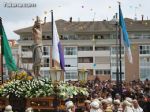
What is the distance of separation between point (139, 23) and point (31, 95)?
91311mm

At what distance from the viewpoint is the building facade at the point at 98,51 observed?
105875 millimetres

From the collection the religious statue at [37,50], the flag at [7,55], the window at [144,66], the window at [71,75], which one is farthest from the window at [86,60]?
the religious statue at [37,50]

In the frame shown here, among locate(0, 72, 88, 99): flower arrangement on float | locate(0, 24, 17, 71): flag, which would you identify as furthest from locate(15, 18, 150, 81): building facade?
locate(0, 72, 88, 99): flower arrangement on float

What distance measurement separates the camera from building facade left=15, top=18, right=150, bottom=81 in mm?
105875

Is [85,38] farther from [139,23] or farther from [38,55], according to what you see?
[38,55]

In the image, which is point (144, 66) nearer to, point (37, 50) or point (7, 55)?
point (7, 55)

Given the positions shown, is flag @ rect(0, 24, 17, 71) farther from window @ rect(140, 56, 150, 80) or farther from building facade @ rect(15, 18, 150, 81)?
window @ rect(140, 56, 150, 80)

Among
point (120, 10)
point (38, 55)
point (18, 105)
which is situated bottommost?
point (18, 105)

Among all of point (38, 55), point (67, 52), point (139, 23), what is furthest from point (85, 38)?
point (38, 55)

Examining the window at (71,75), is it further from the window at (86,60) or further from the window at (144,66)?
the window at (144,66)

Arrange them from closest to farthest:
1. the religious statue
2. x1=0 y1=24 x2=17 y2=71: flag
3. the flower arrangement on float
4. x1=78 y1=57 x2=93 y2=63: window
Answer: the flower arrangement on float, the religious statue, x1=0 y1=24 x2=17 y2=71: flag, x1=78 y1=57 x2=93 y2=63: window

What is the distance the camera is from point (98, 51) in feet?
352

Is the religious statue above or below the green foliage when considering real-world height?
above

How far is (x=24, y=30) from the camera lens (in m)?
113
